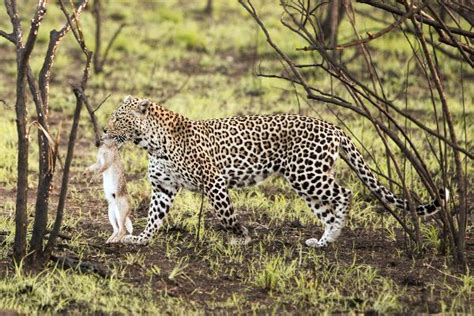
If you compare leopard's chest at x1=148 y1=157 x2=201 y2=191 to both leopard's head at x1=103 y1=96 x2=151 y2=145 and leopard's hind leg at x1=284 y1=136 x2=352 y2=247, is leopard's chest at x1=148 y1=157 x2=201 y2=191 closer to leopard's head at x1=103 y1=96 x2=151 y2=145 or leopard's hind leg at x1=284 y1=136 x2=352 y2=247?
leopard's head at x1=103 y1=96 x2=151 y2=145

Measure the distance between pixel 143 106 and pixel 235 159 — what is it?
0.83 meters

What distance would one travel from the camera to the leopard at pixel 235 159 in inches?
306

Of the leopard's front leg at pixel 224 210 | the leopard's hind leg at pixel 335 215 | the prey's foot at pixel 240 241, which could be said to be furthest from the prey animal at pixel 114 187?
the leopard's hind leg at pixel 335 215

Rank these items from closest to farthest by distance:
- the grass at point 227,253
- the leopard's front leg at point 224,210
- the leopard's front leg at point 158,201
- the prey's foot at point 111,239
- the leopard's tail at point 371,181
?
the grass at point 227,253
the leopard's tail at point 371,181
the prey's foot at point 111,239
the leopard's front leg at point 224,210
the leopard's front leg at point 158,201

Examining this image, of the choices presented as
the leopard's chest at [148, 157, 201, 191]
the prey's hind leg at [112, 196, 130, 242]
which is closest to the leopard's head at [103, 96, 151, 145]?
the leopard's chest at [148, 157, 201, 191]

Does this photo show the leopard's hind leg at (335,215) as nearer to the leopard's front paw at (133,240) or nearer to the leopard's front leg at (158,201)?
the leopard's front leg at (158,201)

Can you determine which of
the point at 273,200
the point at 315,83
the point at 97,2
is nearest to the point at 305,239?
the point at 273,200

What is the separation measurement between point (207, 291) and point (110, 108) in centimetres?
673

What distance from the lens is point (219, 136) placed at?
8.06 m

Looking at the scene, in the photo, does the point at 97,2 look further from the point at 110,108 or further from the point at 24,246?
the point at 24,246

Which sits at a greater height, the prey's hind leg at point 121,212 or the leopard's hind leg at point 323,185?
the leopard's hind leg at point 323,185

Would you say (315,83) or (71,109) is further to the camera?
(315,83)

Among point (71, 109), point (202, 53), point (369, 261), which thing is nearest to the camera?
point (369, 261)

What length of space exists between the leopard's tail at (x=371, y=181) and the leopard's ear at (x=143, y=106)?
1546 millimetres
